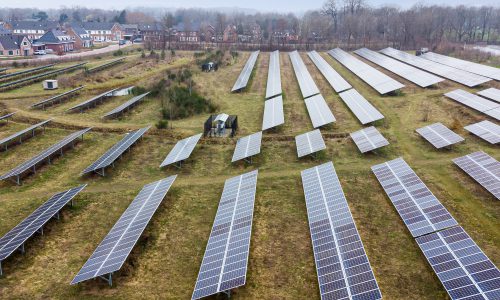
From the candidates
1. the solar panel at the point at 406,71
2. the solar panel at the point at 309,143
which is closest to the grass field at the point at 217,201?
the solar panel at the point at 309,143

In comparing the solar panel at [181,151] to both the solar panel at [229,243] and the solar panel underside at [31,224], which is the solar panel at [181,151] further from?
the solar panel underside at [31,224]

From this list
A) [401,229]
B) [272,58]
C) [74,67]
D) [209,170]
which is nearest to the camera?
[401,229]

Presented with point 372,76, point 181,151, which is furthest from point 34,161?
point 372,76

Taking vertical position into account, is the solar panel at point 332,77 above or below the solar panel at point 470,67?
below

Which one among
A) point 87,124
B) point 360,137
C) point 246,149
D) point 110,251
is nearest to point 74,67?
point 87,124

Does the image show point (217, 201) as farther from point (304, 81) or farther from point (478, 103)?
point (304, 81)

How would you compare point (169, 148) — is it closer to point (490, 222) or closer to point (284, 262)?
point (284, 262)

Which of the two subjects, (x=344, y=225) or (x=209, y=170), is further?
(x=209, y=170)
